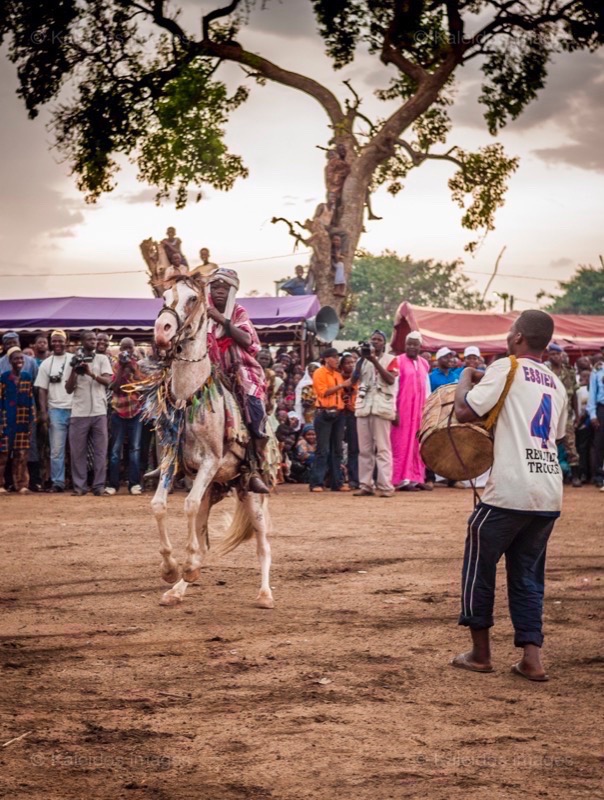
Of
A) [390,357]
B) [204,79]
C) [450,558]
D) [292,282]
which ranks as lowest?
[450,558]

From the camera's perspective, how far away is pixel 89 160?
26.9 metres

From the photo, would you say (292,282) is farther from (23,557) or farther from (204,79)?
(23,557)

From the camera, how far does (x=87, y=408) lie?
1617 centimetres

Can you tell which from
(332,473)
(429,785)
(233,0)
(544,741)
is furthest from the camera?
(233,0)

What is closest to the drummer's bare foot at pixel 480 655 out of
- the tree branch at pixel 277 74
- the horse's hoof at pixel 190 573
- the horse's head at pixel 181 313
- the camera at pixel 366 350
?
the horse's hoof at pixel 190 573

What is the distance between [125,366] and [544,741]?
12.1 meters

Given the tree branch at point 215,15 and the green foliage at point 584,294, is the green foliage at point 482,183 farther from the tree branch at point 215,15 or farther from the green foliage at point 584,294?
the green foliage at point 584,294

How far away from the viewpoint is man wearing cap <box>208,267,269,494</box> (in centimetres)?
835

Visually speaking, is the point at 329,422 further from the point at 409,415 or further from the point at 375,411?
the point at 409,415

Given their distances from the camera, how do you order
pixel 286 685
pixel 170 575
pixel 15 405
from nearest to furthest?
pixel 286 685, pixel 170 575, pixel 15 405

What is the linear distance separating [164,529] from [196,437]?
2.36 ft

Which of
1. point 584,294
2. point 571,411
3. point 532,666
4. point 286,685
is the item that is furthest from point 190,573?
point 584,294

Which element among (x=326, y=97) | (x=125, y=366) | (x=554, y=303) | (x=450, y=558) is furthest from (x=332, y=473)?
(x=554, y=303)

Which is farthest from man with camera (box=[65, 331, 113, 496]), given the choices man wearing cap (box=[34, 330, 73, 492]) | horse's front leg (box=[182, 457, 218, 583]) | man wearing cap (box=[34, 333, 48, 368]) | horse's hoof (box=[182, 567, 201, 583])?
horse's hoof (box=[182, 567, 201, 583])
